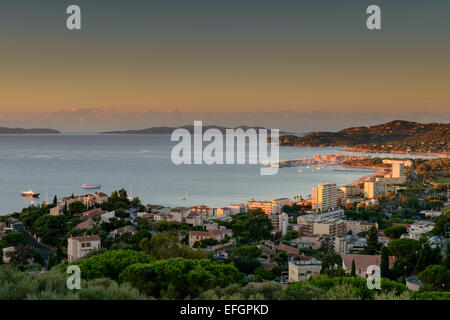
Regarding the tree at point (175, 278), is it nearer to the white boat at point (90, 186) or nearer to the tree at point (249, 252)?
the tree at point (249, 252)

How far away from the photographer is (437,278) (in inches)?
296

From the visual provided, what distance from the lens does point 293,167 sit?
45.9 metres

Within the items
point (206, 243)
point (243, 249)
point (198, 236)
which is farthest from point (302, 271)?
point (198, 236)

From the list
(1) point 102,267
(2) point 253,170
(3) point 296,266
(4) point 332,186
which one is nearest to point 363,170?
(2) point 253,170

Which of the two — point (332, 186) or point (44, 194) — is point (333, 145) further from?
point (44, 194)

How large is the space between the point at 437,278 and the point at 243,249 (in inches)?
185

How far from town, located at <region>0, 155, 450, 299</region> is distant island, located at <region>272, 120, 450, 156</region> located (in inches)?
1344

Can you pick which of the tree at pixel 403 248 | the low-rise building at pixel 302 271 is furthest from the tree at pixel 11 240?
the tree at pixel 403 248

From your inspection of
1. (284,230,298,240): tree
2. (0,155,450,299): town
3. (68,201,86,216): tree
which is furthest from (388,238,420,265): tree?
(68,201,86,216): tree

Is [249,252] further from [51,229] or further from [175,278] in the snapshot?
[51,229]

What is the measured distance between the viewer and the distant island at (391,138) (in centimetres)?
5550

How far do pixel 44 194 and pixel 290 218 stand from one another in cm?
1638

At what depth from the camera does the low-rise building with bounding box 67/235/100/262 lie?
10.8 m

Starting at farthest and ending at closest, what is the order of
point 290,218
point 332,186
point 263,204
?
point 332,186 → point 263,204 → point 290,218
